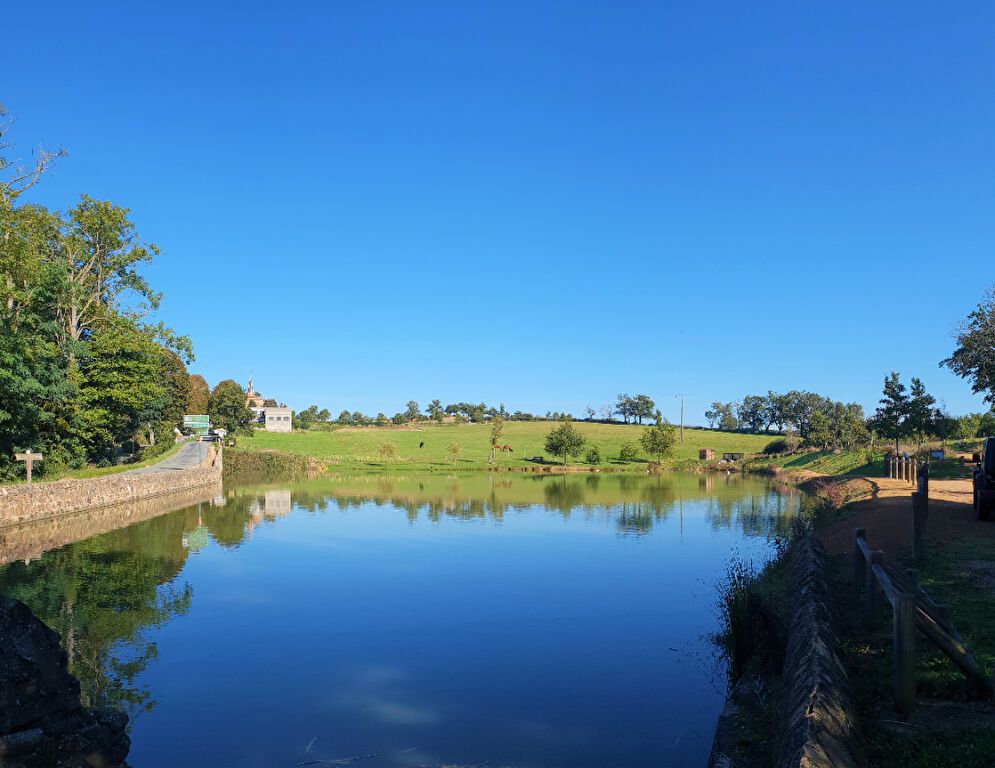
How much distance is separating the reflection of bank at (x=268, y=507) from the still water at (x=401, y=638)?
167 inches

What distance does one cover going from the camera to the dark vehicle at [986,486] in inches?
766

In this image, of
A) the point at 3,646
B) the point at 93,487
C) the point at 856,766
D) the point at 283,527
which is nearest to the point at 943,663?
the point at 856,766

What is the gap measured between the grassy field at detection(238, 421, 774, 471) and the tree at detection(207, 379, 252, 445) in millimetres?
2869

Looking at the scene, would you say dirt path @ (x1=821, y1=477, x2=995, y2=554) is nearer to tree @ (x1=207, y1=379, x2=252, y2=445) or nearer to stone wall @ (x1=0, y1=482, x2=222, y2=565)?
stone wall @ (x1=0, y1=482, x2=222, y2=565)

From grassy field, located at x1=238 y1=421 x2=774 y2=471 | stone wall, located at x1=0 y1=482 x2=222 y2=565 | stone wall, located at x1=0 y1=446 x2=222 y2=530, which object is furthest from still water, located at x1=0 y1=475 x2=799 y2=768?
grassy field, located at x1=238 y1=421 x2=774 y2=471

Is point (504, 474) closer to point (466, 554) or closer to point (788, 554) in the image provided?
point (466, 554)

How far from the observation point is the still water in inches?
373

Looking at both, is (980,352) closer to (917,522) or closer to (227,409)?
(917,522)

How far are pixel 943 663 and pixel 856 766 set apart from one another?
3271mm

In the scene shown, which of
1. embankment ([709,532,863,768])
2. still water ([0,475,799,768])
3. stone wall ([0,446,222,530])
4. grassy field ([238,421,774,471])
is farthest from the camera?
grassy field ([238,421,774,471])

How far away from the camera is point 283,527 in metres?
32.7

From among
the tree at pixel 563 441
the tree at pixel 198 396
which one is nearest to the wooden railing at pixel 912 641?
the tree at pixel 563 441

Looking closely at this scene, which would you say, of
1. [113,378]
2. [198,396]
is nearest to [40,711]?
[113,378]

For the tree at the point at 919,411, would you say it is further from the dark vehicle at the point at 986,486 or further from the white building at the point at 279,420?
the white building at the point at 279,420
